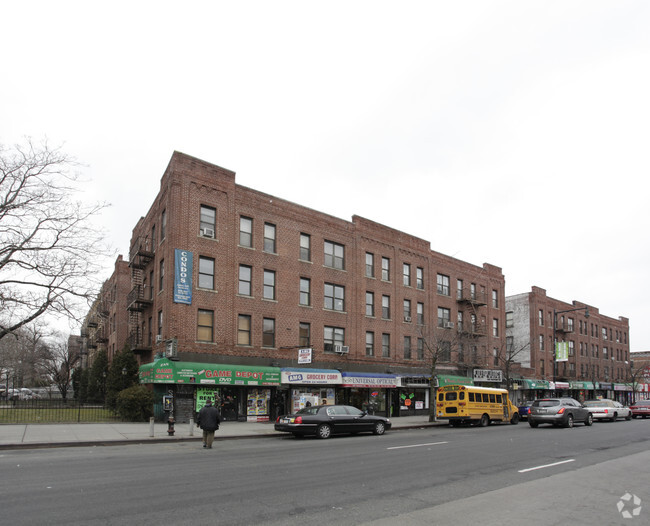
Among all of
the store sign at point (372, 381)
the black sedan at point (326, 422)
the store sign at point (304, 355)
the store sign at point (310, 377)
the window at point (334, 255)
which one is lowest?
the black sedan at point (326, 422)

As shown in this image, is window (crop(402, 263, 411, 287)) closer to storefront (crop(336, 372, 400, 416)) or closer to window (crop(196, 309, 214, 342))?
storefront (crop(336, 372, 400, 416))

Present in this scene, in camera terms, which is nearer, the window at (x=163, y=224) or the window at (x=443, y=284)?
the window at (x=163, y=224)

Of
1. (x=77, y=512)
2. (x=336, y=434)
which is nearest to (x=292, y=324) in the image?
(x=336, y=434)

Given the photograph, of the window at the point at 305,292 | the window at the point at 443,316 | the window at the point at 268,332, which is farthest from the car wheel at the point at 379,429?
the window at the point at 443,316

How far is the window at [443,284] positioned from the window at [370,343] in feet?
28.2

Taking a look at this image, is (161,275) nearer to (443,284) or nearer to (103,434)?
(103,434)

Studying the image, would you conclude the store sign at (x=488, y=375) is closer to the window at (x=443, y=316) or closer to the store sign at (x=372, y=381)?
the window at (x=443, y=316)

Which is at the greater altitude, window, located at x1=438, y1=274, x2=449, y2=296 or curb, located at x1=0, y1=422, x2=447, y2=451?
window, located at x1=438, y1=274, x2=449, y2=296

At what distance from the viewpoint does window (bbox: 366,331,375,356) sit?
34.9 meters

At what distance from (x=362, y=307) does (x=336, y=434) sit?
13.4 metres

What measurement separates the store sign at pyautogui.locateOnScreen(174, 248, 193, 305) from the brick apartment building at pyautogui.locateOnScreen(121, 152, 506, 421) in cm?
5

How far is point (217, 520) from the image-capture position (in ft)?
23.5

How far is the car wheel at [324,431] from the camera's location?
66.0 ft

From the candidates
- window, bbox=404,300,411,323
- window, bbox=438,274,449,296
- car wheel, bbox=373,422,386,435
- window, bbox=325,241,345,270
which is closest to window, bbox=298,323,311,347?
window, bbox=325,241,345,270
